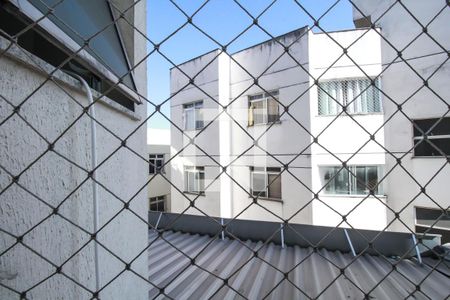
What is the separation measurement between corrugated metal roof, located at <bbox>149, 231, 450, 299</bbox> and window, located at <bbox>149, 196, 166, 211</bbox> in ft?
35.0

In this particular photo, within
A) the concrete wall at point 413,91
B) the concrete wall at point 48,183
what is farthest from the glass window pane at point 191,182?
the concrete wall at point 48,183

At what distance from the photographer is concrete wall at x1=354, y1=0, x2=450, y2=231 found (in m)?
5.25

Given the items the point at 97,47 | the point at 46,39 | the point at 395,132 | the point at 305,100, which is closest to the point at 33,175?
the point at 46,39

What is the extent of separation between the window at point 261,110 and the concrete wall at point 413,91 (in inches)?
104

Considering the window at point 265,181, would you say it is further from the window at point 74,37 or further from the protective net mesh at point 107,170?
the window at point 74,37

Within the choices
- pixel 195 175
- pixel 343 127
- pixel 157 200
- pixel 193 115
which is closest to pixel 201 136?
pixel 193 115

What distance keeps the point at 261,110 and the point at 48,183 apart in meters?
6.59

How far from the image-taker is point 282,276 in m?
2.21

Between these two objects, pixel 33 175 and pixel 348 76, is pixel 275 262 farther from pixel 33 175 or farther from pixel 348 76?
pixel 348 76

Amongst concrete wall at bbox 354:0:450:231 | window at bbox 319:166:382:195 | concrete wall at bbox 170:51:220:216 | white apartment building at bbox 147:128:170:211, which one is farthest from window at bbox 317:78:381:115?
white apartment building at bbox 147:128:170:211

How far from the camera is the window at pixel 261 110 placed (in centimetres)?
670

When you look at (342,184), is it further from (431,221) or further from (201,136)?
(201,136)

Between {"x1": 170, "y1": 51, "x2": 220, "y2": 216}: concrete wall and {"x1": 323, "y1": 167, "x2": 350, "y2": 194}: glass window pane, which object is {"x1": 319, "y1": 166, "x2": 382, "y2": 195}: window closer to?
{"x1": 323, "y1": 167, "x2": 350, "y2": 194}: glass window pane

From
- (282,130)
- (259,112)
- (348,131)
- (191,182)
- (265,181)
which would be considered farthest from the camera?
(191,182)
